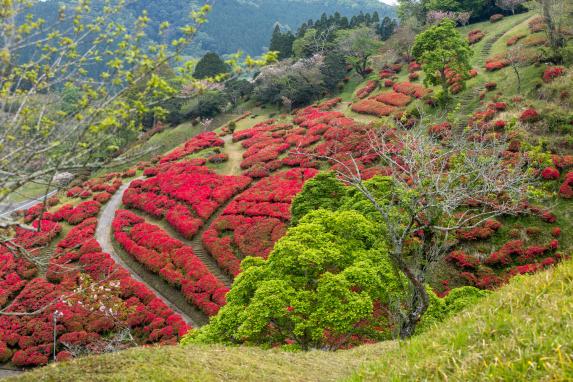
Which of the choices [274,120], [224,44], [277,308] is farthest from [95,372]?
[224,44]

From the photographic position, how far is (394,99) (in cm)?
4938

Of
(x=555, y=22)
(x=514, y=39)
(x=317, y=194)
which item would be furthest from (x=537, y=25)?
(x=317, y=194)

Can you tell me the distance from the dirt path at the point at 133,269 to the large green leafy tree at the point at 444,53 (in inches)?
1223

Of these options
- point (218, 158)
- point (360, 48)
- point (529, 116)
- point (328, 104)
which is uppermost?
point (360, 48)

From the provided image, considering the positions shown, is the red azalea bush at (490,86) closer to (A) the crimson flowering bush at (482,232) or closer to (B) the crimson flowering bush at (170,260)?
(A) the crimson flowering bush at (482,232)

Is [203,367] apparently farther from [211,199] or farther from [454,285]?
[211,199]

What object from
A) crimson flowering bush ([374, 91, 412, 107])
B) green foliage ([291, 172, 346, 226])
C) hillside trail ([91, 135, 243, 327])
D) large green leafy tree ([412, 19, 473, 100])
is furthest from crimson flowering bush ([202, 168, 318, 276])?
large green leafy tree ([412, 19, 473, 100])

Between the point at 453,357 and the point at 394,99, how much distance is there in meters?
47.1

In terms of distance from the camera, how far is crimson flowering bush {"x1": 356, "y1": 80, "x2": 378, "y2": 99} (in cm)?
5612

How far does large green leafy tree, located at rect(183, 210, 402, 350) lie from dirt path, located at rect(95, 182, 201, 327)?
10.5 m

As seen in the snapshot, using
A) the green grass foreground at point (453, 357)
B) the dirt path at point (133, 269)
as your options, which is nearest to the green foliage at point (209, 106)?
the dirt path at point (133, 269)

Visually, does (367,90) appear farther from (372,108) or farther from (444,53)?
(444,53)

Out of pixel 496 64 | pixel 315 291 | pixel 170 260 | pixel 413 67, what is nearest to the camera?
pixel 315 291

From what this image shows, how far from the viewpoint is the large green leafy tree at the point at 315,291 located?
49.4ft
